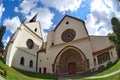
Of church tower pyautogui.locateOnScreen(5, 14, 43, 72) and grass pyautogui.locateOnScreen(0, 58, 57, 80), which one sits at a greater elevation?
church tower pyautogui.locateOnScreen(5, 14, 43, 72)

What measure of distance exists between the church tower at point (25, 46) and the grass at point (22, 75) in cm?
8

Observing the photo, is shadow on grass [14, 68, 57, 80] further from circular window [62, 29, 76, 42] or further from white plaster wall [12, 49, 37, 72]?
circular window [62, 29, 76, 42]

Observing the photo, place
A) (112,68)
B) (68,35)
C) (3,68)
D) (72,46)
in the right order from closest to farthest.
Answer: (3,68) → (112,68) → (68,35) → (72,46)

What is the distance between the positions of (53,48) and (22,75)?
2.77 feet

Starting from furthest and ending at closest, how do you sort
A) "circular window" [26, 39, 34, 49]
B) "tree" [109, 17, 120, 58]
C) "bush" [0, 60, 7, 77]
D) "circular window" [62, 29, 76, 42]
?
"circular window" [62, 29, 76, 42], "circular window" [26, 39, 34, 49], "tree" [109, 17, 120, 58], "bush" [0, 60, 7, 77]

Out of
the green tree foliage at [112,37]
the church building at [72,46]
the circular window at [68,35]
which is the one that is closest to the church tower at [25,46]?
the church building at [72,46]

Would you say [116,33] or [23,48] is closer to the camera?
[116,33]

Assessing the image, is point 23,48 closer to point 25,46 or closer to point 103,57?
point 25,46

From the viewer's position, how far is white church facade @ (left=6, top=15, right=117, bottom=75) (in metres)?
3.24

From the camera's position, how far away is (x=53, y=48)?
12.8ft

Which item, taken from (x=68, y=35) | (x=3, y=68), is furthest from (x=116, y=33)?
(x=3, y=68)

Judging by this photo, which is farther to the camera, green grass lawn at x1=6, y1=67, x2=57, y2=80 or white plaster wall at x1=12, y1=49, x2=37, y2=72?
white plaster wall at x1=12, y1=49, x2=37, y2=72

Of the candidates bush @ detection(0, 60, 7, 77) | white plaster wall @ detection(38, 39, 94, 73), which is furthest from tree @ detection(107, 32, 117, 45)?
bush @ detection(0, 60, 7, 77)

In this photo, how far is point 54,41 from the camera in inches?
154
